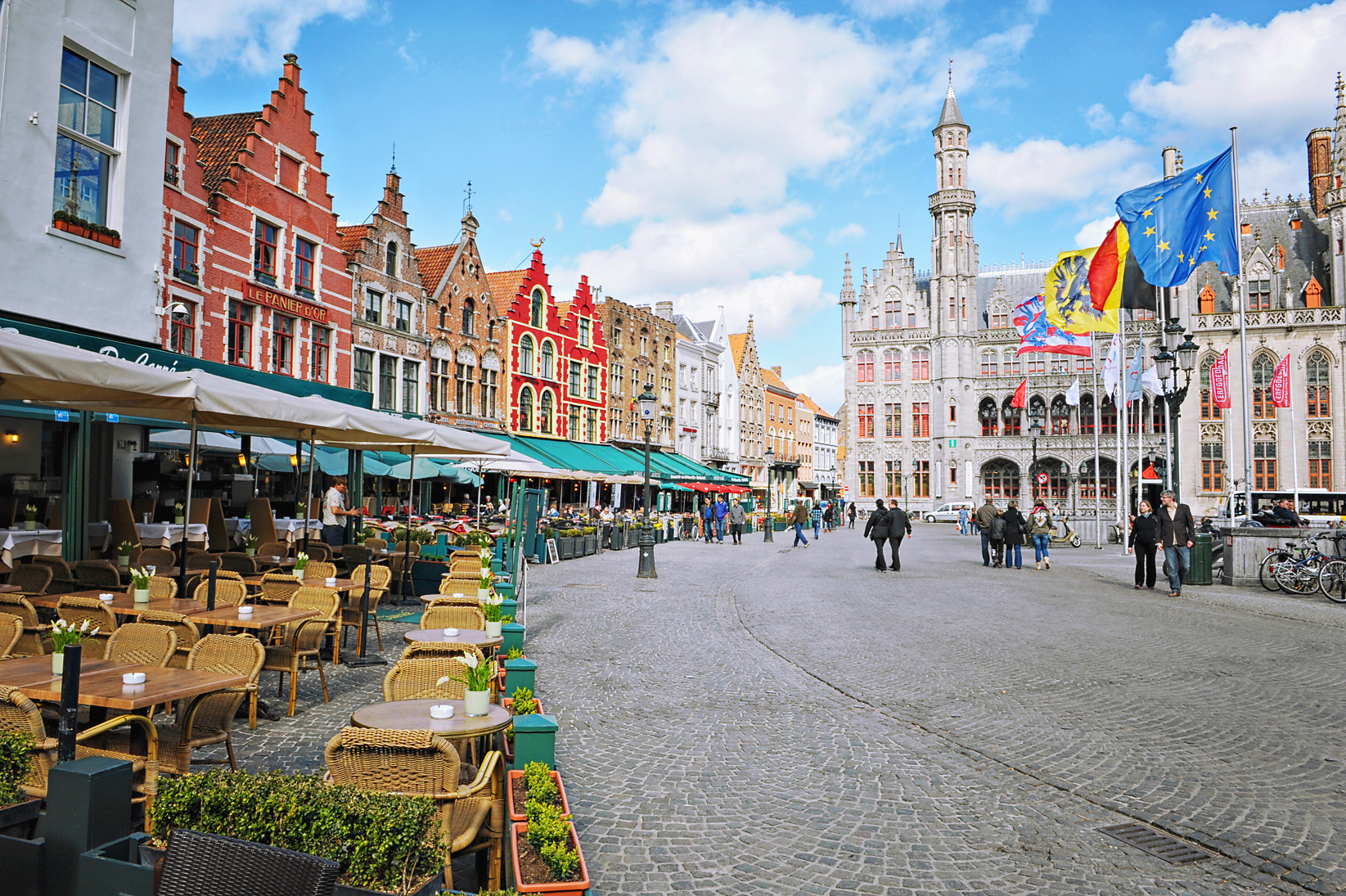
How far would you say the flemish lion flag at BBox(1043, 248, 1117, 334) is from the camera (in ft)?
96.8

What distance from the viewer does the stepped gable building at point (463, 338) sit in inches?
1194

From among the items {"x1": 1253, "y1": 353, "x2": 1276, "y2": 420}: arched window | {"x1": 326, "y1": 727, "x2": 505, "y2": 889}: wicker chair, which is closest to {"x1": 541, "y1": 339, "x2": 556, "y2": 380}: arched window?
{"x1": 326, "y1": 727, "x2": 505, "y2": 889}: wicker chair

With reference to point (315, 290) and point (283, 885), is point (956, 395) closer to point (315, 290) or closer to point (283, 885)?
point (315, 290)

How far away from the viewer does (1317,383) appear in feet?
164

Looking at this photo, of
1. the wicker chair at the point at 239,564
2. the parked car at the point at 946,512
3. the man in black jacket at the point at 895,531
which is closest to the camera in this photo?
the wicker chair at the point at 239,564

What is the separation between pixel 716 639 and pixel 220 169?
19.7 metres

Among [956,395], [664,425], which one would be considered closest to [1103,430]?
[956,395]

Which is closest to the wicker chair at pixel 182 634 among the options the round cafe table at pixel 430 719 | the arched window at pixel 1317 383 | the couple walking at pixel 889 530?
the round cafe table at pixel 430 719

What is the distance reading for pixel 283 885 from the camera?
2.31 meters

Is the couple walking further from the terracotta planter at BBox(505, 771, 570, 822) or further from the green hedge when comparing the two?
the green hedge

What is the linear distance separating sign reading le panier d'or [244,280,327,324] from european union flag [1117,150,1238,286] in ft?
68.8

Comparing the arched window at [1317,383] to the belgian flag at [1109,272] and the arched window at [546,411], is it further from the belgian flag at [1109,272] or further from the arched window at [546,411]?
the arched window at [546,411]

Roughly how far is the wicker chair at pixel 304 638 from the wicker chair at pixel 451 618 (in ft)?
2.96

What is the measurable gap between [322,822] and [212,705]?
9.49 ft
